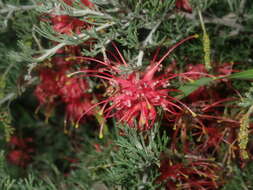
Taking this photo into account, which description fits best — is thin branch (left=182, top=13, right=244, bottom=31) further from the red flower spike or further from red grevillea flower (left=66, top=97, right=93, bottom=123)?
red grevillea flower (left=66, top=97, right=93, bottom=123)

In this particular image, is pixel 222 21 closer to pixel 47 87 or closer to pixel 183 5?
pixel 183 5

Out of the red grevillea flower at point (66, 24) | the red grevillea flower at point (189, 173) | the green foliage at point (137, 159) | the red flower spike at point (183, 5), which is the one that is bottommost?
the red grevillea flower at point (189, 173)

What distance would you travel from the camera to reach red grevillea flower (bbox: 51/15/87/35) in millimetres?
891

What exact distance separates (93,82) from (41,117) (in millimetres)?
584

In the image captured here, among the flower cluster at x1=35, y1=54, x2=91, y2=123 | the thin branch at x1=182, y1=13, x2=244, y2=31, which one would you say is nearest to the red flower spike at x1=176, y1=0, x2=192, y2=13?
the thin branch at x1=182, y1=13, x2=244, y2=31

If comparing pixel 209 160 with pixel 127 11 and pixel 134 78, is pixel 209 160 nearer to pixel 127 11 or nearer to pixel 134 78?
pixel 134 78

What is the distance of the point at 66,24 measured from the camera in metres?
0.91

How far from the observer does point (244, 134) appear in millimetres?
664

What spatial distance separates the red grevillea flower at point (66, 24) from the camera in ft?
2.92

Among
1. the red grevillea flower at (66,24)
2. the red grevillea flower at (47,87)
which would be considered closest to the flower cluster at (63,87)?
the red grevillea flower at (47,87)

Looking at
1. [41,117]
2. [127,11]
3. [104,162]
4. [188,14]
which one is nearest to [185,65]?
[188,14]

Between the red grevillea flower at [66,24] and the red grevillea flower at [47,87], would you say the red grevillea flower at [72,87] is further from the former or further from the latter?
the red grevillea flower at [66,24]

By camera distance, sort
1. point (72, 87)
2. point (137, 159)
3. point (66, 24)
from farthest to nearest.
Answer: point (72, 87)
point (66, 24)
point (137, 159)

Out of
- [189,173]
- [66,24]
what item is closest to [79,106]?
[66,24]
